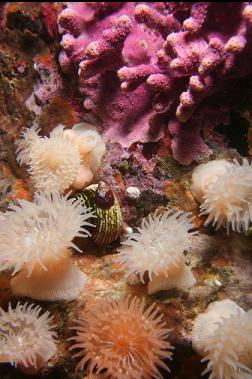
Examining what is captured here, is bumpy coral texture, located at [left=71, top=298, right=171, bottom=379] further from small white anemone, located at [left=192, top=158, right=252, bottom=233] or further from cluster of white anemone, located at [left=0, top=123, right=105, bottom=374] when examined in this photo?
small white anemone, located at [left=192, top=158, right=252, bottom=233]

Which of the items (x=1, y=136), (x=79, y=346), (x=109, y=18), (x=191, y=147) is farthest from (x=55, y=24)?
(x=79, y=346)

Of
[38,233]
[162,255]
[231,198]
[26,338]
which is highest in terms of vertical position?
[231,198]

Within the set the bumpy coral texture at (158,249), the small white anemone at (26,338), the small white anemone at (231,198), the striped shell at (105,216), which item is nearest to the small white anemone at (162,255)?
the bumpy coral texture at (158,249)

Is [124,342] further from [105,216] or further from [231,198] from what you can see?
[231,198]

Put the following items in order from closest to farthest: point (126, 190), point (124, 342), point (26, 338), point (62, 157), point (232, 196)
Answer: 1. point (124, 342)
2. point (26, 338)
3. point (232, 196)
4. point (62, 157)
5. point (126, 190)

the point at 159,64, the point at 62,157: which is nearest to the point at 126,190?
the point at 62,157

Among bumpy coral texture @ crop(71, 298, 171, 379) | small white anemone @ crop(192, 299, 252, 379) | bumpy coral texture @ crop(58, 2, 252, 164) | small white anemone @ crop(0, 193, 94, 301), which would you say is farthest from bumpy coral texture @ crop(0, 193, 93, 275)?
small white anemone @ crop(192, 299, 252, 379)
